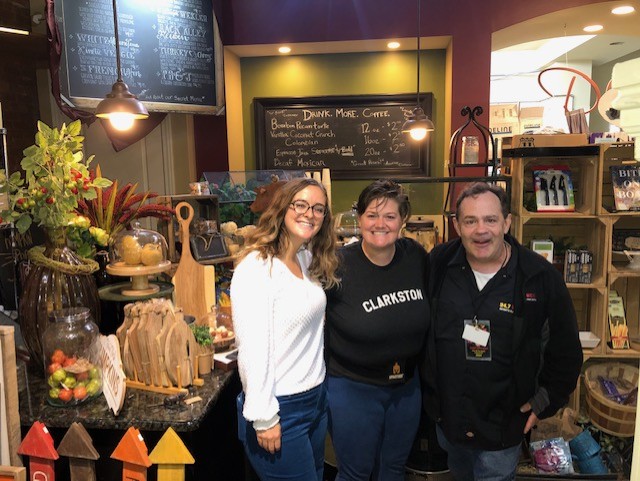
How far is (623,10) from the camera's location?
4.39 metres

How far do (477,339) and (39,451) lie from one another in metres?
1.39

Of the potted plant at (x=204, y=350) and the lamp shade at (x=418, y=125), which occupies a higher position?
the lamp shade at (x=418, y=125)

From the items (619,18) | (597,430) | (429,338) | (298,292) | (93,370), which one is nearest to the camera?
(298,292)

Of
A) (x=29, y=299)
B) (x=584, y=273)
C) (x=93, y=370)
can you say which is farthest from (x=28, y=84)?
(x=584, y=273)

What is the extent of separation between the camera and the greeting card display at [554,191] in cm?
296

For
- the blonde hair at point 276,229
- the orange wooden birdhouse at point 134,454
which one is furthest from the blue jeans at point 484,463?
the orange wooden birdhouse at point 134,454

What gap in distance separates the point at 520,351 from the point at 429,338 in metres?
0.30

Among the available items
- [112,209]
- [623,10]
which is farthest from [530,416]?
[623,10]

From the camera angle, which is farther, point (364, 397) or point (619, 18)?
point (619, 18)

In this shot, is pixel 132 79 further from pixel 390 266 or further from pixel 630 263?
pixel 630 263

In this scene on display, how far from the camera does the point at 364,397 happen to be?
75.0 inches

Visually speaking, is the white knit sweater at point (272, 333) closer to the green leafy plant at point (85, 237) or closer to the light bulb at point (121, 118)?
the green leafy plant at point (85, 237)

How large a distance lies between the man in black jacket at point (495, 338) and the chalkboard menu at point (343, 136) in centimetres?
329

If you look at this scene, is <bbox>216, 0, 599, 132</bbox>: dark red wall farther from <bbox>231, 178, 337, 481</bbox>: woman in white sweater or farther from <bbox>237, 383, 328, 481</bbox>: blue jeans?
<bbox>237, 383, 328, 481</bbox>: blue jeans
